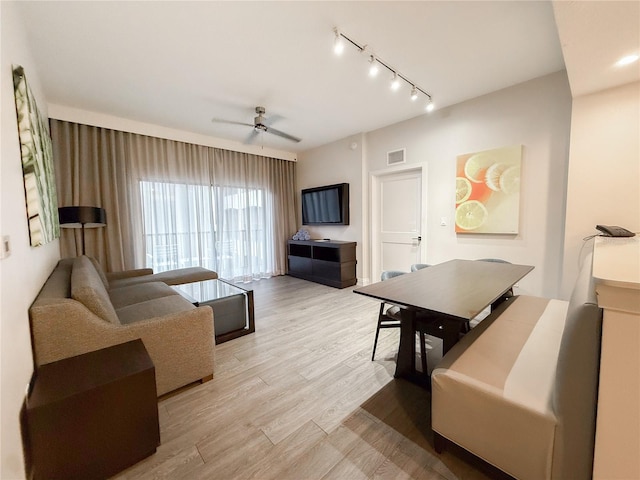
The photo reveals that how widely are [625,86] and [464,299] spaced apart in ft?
8.70

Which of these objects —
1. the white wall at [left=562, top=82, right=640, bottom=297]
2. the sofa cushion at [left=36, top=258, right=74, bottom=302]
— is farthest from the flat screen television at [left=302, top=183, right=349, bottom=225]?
the sofa cushion at [left=36, top=258, right=74, bottom=302]

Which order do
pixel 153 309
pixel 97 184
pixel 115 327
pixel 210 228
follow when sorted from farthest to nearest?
pixel 210 228
pixel 97 184
pixel 153 309
pixel 115 327

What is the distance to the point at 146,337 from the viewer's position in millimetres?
1713

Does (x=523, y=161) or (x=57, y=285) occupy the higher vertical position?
(x=523, y=161)

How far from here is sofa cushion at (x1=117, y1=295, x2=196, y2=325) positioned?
2045mm

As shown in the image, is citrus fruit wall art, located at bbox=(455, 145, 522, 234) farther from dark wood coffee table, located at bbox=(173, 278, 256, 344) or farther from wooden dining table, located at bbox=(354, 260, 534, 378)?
dark wood coffee table, located at bbox=(173, 278, 256, 344)

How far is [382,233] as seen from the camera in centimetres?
464

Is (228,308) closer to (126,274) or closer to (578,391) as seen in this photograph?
(126,274)

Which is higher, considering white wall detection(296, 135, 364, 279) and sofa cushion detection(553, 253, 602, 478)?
white wall detection(296, 135, 364, 279)

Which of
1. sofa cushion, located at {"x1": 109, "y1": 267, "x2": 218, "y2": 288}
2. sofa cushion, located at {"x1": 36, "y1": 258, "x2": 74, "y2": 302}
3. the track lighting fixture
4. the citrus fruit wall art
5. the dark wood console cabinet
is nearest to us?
sofa cushion, located at {"x1": 36, "y1": 258, "x2": 74, "y2": 302}

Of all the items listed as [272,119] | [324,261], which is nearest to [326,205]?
[324,261]

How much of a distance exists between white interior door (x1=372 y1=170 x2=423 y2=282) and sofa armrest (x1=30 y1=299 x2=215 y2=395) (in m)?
3.30

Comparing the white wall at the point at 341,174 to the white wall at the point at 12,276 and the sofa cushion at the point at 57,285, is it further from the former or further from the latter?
the white wall at the point at 12,276

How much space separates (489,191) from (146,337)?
3.89 metres
